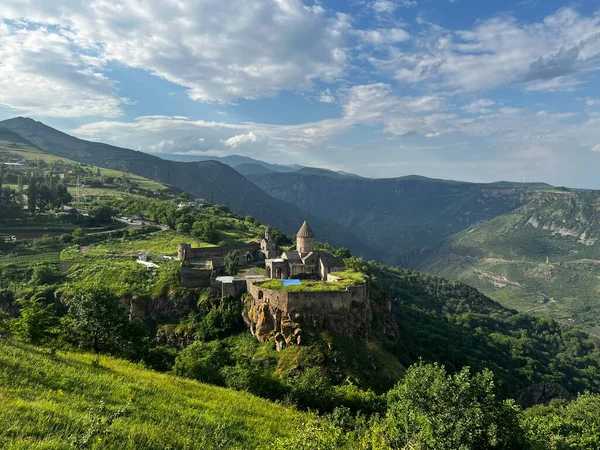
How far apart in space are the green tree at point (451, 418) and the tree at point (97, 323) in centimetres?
1921

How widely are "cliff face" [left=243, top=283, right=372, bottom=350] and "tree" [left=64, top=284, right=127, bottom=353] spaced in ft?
58.8

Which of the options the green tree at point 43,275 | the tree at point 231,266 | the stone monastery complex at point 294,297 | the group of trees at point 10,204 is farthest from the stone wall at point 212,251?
the group of trees at point 10,204

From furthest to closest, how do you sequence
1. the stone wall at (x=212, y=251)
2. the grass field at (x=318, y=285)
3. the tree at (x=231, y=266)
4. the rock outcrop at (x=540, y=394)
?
1. the rock outcrop at (x=540, y=394)
2. the stone wall at (x=212, y=251)
3. the tree at (x=231, y=266)
4. the grass field at (x=318, y=285)

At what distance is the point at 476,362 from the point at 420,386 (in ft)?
179

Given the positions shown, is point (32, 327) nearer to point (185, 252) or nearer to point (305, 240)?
point (185, 252)

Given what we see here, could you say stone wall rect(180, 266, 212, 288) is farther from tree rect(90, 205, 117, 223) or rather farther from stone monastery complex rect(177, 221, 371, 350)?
tree rect(90, 205, 117, 223)

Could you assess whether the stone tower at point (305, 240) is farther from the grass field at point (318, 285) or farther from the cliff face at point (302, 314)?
the cliff face at point (302, 314)

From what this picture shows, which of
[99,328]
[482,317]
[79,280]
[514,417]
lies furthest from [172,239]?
[482,317]

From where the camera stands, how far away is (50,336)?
22.6m

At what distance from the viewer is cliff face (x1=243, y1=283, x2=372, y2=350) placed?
40500 mm

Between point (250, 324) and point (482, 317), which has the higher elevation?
point (250, 324)

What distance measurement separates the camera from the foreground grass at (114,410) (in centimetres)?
951

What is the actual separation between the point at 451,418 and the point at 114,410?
14127 millimetres

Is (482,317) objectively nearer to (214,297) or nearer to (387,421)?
(214,297)
